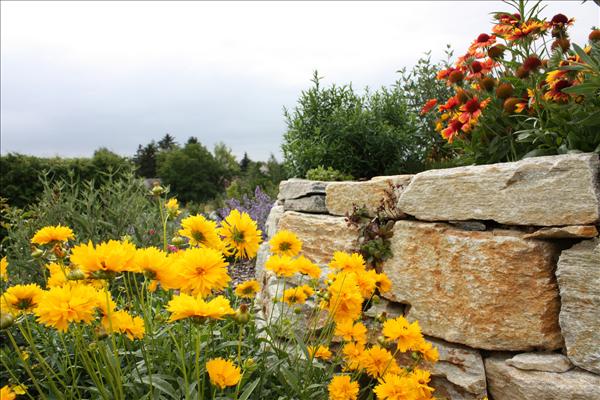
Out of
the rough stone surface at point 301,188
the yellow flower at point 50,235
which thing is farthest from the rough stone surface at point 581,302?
the yellow flower at point 50,235

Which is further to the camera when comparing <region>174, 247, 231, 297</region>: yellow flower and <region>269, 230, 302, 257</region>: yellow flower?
<region>269, 230, 302, 257</region>: yellow flower

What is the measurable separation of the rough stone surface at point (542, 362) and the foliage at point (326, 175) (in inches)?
76.7

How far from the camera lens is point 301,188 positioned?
11.8ft

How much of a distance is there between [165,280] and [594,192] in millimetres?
1840

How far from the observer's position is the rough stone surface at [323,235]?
2967 millimetres

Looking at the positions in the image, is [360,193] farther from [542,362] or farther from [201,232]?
[201,232]

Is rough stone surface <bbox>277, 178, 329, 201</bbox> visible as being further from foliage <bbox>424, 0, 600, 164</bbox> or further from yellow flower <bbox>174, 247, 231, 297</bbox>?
yellow flower <bbox>174, 247, 231, 297</bbox>

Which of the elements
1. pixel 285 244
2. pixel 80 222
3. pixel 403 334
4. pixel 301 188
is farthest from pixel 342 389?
pixel 80 222

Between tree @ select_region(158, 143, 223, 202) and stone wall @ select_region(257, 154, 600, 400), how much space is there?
2024 cm

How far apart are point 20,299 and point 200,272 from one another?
0.58 meters

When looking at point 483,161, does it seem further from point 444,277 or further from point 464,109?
point 444,277

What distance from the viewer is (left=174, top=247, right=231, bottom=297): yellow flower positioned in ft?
4.26

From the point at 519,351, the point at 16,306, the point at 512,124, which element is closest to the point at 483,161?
the point at 512,124

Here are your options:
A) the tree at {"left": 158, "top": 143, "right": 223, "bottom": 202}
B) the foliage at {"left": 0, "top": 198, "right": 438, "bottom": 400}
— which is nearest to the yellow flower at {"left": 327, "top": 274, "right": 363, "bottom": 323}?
the foliage at {"left": 0, "top": 198, "right": 438, "bottom": 400}
